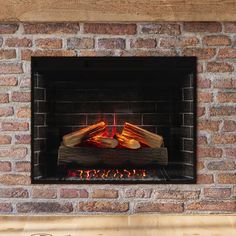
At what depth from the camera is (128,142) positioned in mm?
2861

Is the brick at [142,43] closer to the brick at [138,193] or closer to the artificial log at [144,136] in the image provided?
the artificial log at [144,136]

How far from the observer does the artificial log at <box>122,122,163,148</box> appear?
286 centimetres

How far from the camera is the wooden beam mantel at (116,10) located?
266cm

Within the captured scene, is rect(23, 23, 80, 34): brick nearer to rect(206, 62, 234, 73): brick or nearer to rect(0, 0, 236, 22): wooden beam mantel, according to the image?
rect(0, 0, 236, 22): wooden beam mantel

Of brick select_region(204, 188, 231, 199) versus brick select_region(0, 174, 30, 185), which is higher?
brick select_region(0, 174, 30, 185)

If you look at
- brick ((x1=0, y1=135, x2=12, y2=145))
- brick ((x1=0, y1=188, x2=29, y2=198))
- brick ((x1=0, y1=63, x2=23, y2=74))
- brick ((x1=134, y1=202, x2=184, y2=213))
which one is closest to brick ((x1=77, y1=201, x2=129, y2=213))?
brick ((x1=134, y1=202, x2=184, y2=213))

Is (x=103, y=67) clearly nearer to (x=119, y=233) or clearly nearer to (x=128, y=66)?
(x=128, y=66)

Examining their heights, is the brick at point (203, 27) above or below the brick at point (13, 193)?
above

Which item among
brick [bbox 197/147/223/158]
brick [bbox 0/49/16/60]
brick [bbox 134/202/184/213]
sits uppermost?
brick [bbox 0/49/16/60]

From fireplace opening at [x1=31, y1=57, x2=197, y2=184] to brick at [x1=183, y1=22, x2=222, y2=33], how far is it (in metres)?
0.18

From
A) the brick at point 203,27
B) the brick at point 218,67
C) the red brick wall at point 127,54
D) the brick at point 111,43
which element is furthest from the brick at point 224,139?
the brick at point 111,43

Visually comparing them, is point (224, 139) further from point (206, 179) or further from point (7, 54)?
point (7, 54)

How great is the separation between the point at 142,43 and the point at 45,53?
0.59m

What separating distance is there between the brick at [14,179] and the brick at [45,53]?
71 centimetres
